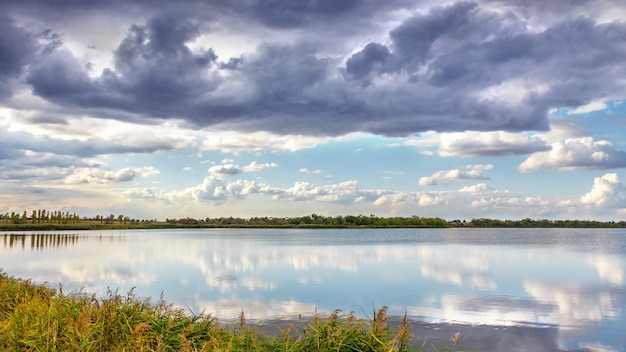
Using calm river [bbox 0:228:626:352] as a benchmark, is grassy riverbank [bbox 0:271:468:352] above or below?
above

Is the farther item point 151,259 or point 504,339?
point 151,259

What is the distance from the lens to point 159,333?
8703mm

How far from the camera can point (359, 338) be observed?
718 centimetres

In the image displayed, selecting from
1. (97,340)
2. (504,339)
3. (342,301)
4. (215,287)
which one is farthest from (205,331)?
(215,287)

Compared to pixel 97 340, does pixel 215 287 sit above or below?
below

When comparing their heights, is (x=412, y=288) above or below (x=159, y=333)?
below

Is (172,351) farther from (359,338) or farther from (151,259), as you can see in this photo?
(151,259)

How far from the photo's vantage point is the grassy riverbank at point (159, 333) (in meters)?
7.10

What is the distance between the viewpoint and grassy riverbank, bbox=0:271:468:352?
7098 mm

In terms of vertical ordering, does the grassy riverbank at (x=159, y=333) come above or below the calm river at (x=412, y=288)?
above

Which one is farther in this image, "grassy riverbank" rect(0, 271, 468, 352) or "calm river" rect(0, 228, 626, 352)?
"calm river" rect(0, 228, 626, 352)

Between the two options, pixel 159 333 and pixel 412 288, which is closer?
pixel 159 333

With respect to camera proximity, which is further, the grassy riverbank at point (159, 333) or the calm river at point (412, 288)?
the calm river at point (412, 288)

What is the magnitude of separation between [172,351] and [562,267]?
118 feet
